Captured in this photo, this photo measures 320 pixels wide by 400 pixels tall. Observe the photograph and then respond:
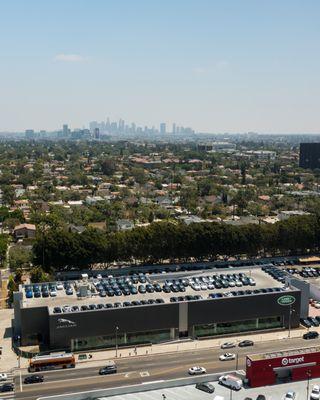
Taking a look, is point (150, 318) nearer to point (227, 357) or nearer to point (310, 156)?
point (227, 357)

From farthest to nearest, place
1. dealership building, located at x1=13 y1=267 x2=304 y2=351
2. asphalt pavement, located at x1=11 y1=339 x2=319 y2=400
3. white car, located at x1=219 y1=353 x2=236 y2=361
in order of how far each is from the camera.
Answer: dealership building, located at x1=13 y1=267 x2=304 y2=351 < white car, located at x1=219 y1=353 x2=236 y2=361 < asphalt pavement, located at x1=11 y1=339 x2=319 y2=400

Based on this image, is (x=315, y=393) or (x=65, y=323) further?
(x=65, y=323)

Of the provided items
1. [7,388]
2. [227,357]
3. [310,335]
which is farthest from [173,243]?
[7,388]

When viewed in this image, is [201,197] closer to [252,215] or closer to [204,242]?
[252,215]

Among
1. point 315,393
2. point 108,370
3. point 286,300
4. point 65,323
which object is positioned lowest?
point 108,370

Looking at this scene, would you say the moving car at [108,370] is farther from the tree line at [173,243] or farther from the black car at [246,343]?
the tree line at [173,243]

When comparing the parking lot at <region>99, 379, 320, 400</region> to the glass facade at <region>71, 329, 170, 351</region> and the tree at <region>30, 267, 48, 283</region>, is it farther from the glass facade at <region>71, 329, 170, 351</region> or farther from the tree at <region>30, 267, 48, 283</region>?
the tree at <region>30, 267, 48, 283</region>

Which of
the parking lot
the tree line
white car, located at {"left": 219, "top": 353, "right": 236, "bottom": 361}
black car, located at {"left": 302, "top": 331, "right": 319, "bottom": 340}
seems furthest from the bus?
the tree line
